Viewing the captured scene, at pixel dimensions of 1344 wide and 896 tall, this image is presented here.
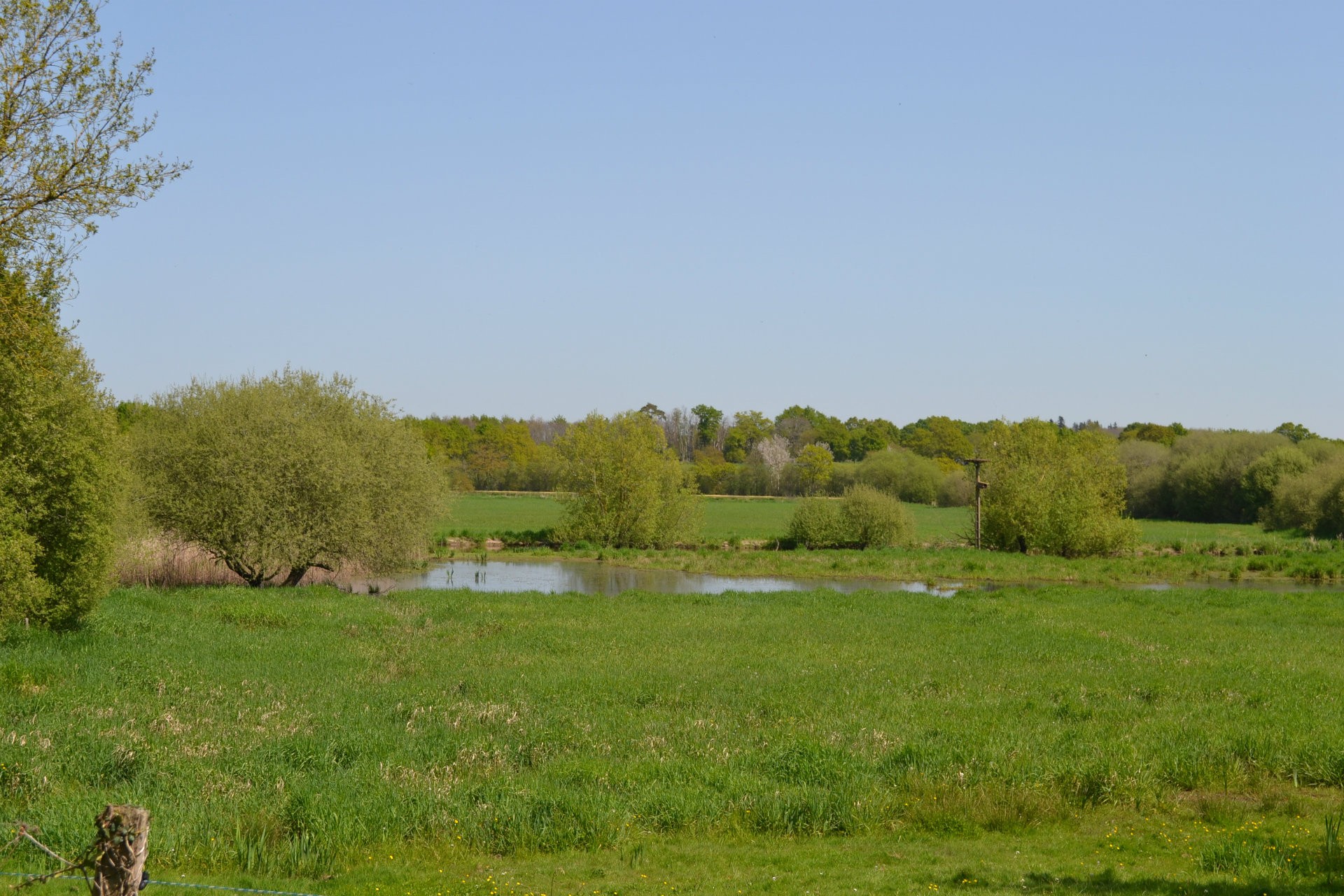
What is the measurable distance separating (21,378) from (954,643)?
68.4 ft

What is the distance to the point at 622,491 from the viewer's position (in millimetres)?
65125

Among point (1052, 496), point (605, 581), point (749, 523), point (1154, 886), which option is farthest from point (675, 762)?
point (749, 523)

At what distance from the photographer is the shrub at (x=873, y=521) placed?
63.4 meters

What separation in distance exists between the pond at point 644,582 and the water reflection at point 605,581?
31 mm

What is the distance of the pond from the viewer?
4394 cm

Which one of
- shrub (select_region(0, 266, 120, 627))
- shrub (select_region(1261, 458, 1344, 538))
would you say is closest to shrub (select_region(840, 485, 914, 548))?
shrub (select_region(1261, 458, 1344, 538))

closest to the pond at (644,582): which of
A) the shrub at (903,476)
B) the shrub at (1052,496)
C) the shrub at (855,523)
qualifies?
the shrub at (1052,496)

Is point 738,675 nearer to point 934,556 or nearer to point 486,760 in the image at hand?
point 486,760

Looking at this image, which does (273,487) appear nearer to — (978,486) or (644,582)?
(644,582)

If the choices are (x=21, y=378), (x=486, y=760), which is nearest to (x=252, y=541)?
(x=21, y=378)

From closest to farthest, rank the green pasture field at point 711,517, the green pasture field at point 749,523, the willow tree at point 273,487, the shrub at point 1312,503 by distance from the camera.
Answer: the willow tree at point 273,487
the green pasture field at point 749,523
the green pasture field at point 711,517
the shrub at point 1312,503

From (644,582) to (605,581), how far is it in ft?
6.15

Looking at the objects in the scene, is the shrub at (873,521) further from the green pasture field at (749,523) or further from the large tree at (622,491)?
the large tree at (622,491)

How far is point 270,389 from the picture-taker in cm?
3888
